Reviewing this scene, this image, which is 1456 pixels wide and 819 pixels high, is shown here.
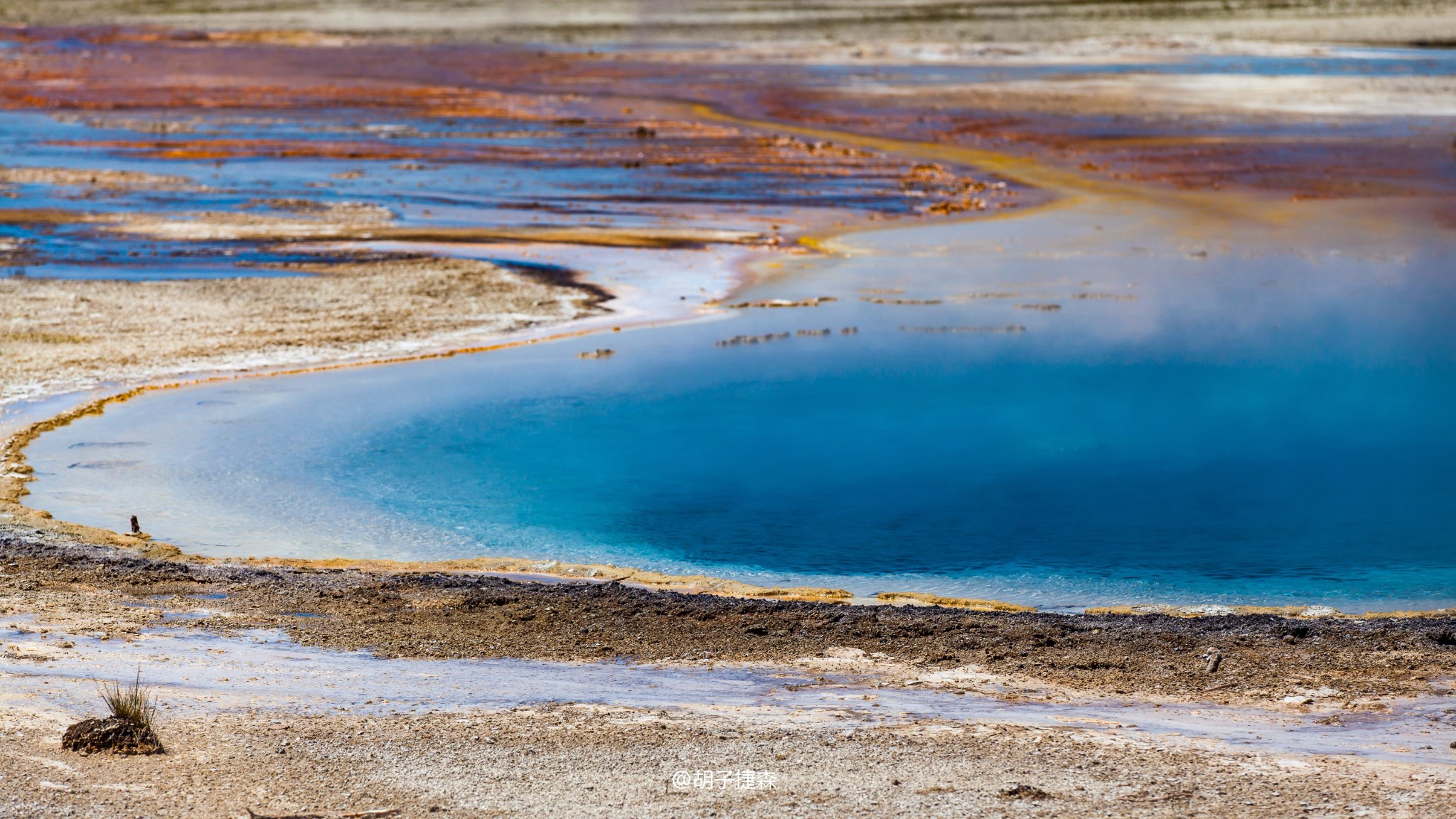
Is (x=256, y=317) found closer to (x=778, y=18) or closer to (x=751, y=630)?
(x=751, y=630)

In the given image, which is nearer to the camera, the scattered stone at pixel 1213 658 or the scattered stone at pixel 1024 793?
the scattered stone at pixel 1024 793

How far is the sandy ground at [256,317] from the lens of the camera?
1311cm

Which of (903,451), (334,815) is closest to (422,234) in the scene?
(903,451)

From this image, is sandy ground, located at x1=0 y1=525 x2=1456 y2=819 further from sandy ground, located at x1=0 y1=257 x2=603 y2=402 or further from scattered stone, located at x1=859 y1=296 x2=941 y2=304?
scattered stone, located at x1=859 y1=296 x2=941 y2=304

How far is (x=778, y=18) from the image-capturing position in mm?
60125

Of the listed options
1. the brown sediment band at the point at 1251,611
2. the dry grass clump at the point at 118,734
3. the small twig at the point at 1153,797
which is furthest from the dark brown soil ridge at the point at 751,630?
the dry grass clump at the point at 118,734

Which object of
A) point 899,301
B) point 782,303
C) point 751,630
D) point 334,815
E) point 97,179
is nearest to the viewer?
point 334,815

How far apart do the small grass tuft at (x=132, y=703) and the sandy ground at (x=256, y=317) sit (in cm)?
658

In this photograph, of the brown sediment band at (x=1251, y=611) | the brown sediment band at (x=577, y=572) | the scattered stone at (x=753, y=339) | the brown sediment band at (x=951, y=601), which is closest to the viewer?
the brown sediment band at (x=1251, y=611)

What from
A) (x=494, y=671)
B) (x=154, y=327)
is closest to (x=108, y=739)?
(x=494, y=671)

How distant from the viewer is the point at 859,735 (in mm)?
5836

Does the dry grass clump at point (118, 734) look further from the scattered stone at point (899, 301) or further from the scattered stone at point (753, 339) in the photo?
the scattered stone at point (899, 301)

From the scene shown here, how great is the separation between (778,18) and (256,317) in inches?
1889

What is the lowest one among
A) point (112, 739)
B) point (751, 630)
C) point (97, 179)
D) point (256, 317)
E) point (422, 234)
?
point (751, 630)
